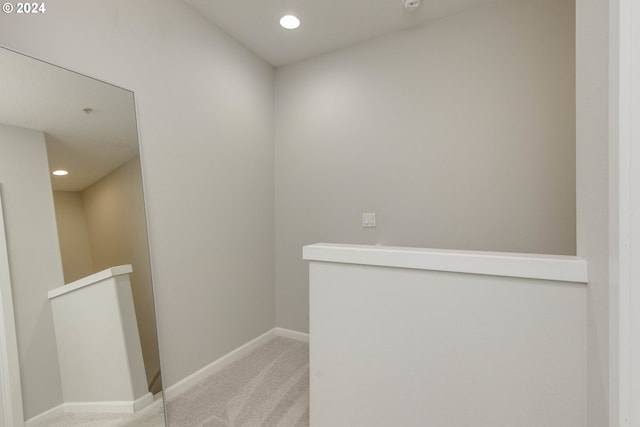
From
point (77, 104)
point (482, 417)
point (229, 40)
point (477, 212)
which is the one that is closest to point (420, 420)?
point (482, 417)

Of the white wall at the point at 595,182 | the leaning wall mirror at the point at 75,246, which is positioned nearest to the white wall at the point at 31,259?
the leaning wall mirror at the point at 75,246

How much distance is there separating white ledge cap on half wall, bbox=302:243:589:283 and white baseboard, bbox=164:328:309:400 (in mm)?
1465

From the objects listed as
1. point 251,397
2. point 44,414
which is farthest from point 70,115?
point 251,397

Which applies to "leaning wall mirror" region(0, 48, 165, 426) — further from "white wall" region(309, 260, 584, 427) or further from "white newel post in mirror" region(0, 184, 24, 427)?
"white wall" region(309, 260, 584, 427)

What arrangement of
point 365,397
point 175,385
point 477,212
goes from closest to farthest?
1. point 365,397
2. point 175,385
3. point 477,212

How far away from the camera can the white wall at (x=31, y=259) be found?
116 centimetres

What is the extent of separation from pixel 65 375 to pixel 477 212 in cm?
251

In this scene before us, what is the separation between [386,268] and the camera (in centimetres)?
118

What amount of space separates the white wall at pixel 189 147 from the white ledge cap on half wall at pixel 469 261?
1191 millimetres

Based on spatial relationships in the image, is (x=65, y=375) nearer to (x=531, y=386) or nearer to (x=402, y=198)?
(x=531, y=386)

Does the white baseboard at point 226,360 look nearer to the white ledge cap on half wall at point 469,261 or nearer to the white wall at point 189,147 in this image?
the white wall at point 189,147

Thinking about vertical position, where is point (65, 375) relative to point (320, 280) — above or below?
below

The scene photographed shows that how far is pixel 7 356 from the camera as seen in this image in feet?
3.66

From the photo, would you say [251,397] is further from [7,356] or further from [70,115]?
[70,115]
